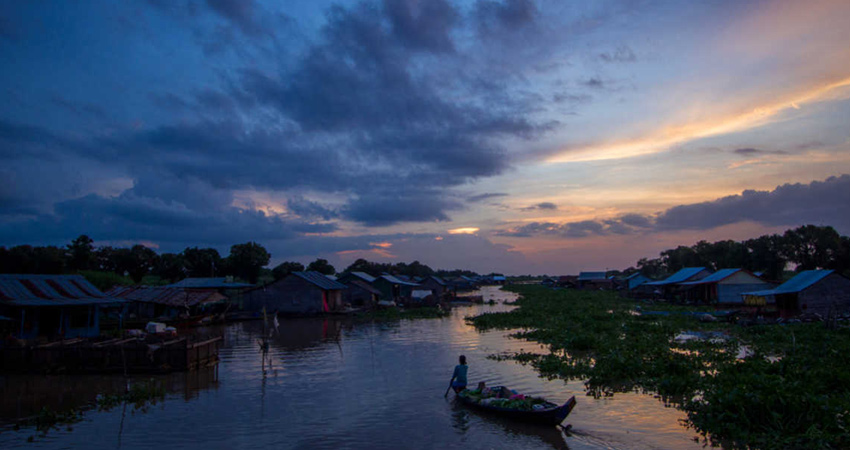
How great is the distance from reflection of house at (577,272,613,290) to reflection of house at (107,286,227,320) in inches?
3120

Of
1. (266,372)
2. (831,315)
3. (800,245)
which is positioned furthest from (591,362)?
(800,245)

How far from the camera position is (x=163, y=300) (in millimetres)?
44344

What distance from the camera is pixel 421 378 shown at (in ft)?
69.1

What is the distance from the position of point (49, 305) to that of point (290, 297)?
2714 cm

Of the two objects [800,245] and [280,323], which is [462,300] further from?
[800,245]

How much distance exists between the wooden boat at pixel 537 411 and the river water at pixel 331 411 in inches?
10.7

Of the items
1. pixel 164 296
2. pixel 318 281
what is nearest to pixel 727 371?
pixel 318 281

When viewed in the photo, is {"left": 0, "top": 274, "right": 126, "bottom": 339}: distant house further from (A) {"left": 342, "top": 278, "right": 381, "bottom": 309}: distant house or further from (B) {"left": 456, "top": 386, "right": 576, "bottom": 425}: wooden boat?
(A) {"left": 342, "top": 278, "right": 381, "bottom": 309}: distant house

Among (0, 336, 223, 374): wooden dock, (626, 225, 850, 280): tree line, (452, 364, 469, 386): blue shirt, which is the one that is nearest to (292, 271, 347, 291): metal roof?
(0, 336, 223, 374): wooden dock

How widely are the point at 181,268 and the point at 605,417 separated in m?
82.1

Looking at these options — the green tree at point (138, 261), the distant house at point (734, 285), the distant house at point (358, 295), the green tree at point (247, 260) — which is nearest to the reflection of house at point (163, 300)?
the distant house at point (358, 295)

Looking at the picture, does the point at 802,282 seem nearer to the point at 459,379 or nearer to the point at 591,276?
the point at 459,379

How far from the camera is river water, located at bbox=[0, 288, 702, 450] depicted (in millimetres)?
13164

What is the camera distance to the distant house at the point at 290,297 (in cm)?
5178
